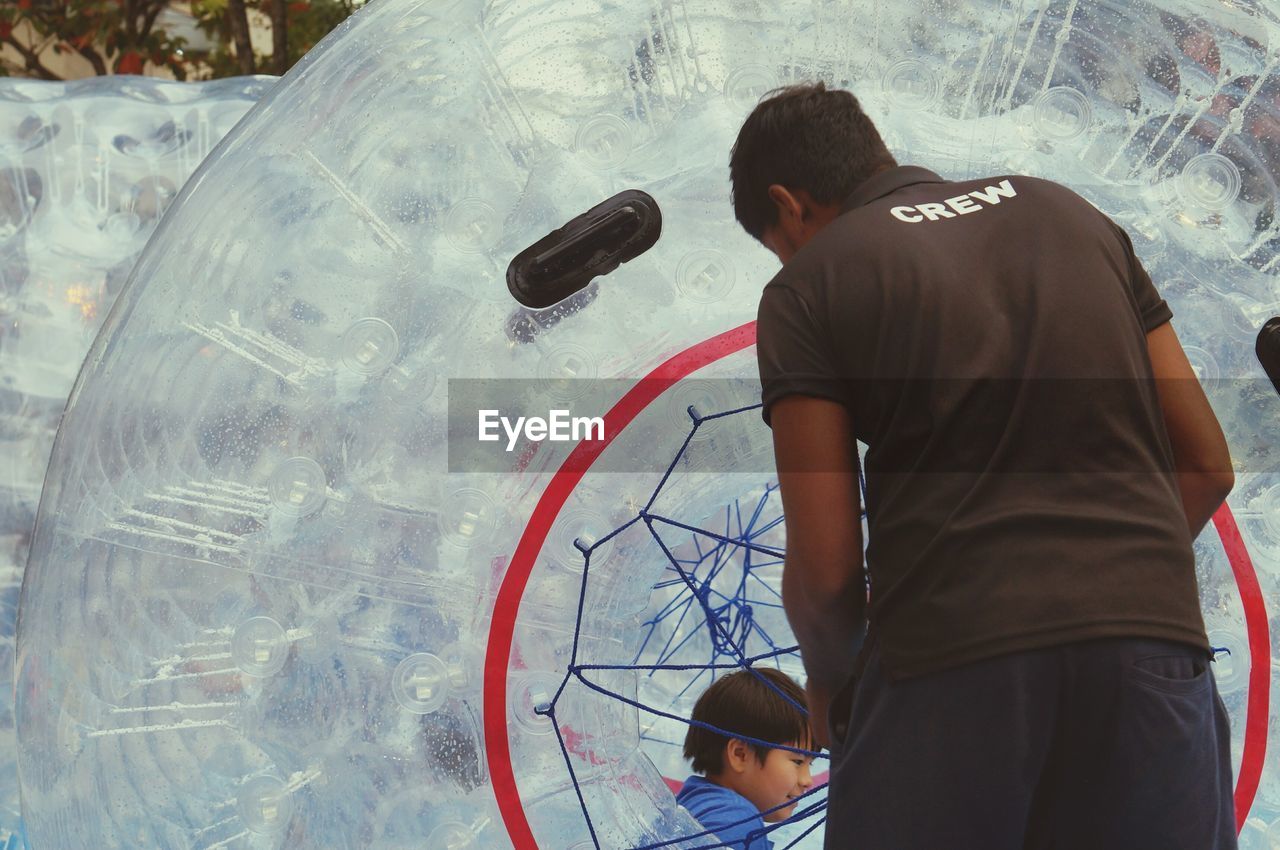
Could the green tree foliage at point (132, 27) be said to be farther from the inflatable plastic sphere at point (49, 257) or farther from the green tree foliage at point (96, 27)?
the inflatable plastic sphere at point (49, 257)

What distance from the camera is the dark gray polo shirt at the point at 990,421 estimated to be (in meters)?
1.15

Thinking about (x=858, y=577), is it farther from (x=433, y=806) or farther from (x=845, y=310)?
(x=433, y=806)

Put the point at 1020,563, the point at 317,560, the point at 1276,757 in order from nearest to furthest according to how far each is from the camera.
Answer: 1. the point at 1020,563
2. the point at 317,560
3. the point at 1276,757

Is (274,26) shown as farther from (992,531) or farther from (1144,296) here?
(992,531)

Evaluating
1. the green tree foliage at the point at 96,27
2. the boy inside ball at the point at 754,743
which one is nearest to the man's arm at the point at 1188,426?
the boy inside ball at the point at 754,743

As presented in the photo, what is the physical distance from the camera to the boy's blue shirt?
1.92 metres

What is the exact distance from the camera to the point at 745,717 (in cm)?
236

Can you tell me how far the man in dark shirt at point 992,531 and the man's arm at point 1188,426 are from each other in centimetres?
8

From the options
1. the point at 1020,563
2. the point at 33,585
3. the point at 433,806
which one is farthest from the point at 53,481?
the point at 1020,563

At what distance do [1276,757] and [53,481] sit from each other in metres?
1.59

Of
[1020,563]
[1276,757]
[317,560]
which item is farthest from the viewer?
[1276,757]

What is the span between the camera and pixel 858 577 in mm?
1226

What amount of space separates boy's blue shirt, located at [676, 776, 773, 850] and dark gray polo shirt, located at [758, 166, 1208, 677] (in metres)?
0.80

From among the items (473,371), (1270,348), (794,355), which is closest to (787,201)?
(794,355)
